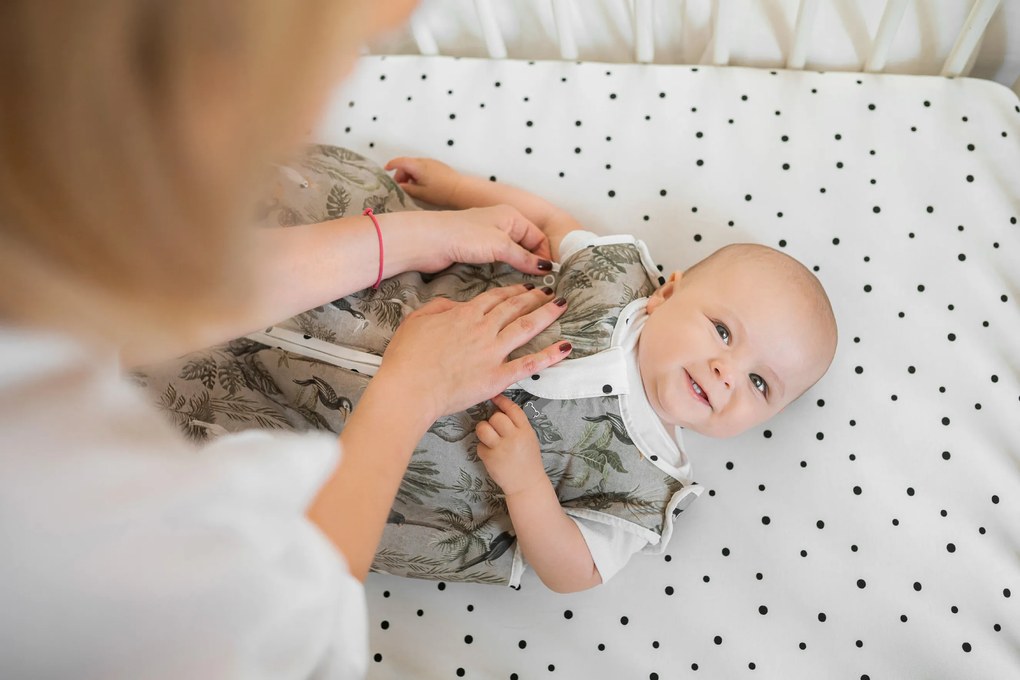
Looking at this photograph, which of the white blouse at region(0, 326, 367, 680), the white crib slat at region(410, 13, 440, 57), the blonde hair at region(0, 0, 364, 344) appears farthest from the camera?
the white crib slat at region(410, 13, 440, 57)

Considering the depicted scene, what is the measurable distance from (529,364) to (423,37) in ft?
2.23

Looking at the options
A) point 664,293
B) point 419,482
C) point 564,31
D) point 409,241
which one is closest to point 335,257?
point 409,241

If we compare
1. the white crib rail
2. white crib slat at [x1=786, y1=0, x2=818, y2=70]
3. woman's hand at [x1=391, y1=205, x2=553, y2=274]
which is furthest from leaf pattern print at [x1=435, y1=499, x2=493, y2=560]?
white crib slat at [x1=786, y1=0, x2=818, y2=70]

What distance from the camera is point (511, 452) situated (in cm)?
94

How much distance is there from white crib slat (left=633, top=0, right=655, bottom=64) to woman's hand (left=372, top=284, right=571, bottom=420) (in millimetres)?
515

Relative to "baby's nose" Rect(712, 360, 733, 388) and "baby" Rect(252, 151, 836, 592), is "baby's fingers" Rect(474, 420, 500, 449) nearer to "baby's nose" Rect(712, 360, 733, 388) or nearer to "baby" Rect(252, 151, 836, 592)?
"baby" Rect(252, 151, 836, 592)

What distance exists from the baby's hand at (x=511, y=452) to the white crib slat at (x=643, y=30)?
66cm

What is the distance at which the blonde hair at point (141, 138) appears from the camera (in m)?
0.34

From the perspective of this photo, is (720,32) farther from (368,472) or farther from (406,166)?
(368,472)

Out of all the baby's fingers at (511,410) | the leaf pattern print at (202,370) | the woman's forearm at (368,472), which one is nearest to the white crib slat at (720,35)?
the baby's fingers at (511,410)

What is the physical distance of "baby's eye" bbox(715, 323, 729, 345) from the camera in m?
1.00

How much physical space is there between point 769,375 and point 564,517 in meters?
0.32

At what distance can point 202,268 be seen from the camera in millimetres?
426

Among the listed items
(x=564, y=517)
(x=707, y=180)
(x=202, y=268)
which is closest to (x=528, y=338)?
(x=564, y=517)
